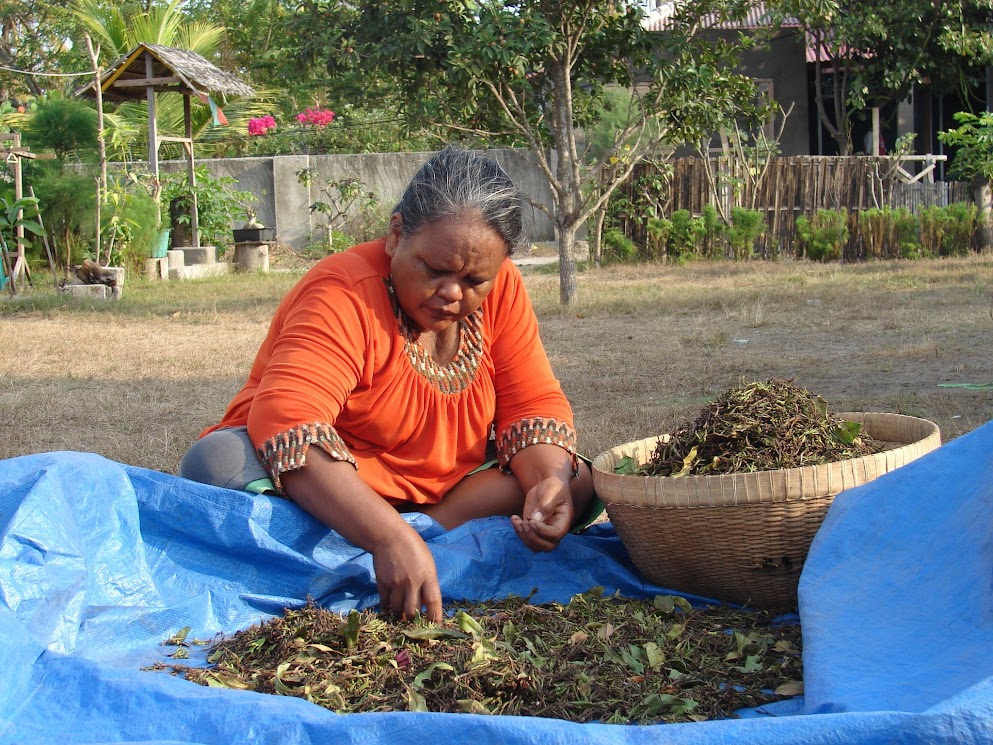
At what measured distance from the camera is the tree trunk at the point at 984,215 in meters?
12.0

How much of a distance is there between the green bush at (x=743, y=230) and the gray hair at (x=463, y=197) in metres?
10.2

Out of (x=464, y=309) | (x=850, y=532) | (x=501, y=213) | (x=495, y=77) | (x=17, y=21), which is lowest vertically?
(x=850, y=532)

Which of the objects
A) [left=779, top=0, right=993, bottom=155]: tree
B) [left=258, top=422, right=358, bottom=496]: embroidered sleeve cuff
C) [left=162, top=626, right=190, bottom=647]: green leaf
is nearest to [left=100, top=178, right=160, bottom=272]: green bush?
[left=779, top=0, right=993, bottom=155]: tree

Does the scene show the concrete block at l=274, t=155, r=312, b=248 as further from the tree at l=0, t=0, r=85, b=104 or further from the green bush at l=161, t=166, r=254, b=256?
the tree at l=0, t=0, r=85, b=104

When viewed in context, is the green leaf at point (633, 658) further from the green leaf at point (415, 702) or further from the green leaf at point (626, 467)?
the green leaf at point (626, 467)

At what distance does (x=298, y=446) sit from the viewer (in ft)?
7.75

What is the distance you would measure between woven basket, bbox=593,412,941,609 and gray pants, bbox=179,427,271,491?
822mm

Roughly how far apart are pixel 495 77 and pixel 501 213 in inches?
221

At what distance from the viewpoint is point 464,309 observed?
2479 mm

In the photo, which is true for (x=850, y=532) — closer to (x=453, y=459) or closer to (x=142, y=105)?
(x=453, y=459)

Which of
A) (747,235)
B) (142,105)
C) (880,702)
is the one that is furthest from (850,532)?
(142,105)

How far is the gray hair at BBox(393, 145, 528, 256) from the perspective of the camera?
239 cm

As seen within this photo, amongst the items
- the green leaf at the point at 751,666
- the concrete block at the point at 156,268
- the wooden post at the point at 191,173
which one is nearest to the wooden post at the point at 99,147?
Answer: the concrete block at the point at 156,268

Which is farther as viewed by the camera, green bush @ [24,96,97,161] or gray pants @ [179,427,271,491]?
green bush @ [24,96,97,161]
